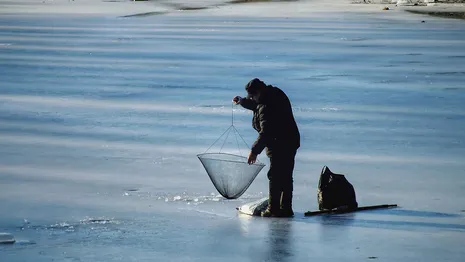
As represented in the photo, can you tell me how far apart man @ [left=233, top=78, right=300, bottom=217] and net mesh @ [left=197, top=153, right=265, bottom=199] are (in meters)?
0.27

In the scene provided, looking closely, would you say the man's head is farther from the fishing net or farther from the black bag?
the black bag

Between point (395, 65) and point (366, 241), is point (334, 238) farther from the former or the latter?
point (395, 65)

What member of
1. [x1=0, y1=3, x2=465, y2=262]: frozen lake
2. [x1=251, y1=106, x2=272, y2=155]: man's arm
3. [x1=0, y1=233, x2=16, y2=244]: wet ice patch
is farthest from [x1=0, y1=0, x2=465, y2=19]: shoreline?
[x1=0, y1=233, x2=16, y2=244]: wet ice patch

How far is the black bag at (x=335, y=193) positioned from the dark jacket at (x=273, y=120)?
54cm

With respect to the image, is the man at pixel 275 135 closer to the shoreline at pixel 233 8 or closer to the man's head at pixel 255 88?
the man's head at pixel 255 88

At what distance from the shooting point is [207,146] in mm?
12602

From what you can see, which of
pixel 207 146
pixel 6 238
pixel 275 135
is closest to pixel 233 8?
pixel 207 146

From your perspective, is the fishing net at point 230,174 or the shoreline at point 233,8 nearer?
the fishing net at point 230,174

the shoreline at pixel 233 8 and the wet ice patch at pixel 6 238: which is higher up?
the shoreline at pixel 233 8

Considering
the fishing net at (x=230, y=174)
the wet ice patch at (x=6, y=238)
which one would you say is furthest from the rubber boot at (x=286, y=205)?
the wet ice patch at (x=6, y=238)

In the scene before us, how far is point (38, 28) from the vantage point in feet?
122

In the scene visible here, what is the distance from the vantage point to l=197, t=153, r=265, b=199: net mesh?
8.98 meters

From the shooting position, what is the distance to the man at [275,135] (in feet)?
27.8

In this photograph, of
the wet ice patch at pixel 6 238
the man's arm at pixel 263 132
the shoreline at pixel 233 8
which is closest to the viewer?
the wet ice patch at pixel 6 238
